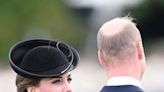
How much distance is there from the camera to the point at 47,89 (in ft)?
20.5

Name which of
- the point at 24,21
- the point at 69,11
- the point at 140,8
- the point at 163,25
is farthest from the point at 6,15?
the point at 163,25

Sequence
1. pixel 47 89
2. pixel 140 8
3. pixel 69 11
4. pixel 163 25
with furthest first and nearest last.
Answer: pixel 163 25 → pixel 140 8 → pixel 69 11 → pixel 47 89

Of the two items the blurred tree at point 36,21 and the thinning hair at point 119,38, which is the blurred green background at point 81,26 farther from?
the thinning hair at point 119,38

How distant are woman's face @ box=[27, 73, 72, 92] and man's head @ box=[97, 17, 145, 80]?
922 millimetres

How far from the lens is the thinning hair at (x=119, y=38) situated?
527 centimetres

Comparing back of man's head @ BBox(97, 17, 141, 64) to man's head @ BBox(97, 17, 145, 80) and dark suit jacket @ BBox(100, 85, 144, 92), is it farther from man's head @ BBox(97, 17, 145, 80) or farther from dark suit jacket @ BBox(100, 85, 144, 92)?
dark suit jacket @ BBox(100, 85, 144, 92)

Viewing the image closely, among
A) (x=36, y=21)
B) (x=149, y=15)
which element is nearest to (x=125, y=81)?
(x=36, y=21)

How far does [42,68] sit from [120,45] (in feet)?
3.98

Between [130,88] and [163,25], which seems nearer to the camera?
[130,88]

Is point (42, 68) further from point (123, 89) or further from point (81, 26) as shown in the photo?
point (81, 26)

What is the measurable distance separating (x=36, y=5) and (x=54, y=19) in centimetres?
110

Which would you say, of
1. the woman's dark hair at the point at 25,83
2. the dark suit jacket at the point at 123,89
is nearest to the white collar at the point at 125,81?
the dark suit jacket at the point at 123,89

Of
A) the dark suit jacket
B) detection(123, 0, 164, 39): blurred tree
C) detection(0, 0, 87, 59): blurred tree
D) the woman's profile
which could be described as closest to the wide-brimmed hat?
the woman's profile

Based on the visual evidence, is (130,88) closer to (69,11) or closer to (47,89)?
(47,89)
